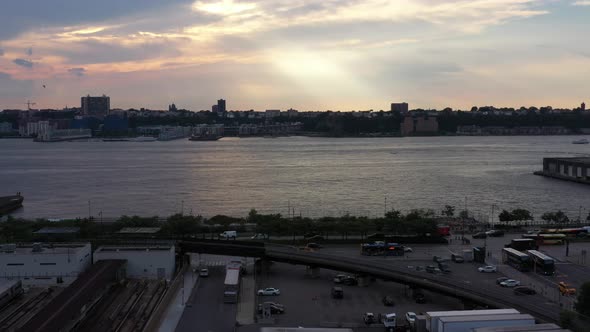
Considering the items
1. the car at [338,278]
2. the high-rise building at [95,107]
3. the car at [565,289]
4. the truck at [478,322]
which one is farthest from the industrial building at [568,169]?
the high-rise building at [95,107]

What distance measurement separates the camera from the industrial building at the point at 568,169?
10.9 meters

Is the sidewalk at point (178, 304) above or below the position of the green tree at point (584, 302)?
below

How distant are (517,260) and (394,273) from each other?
1.15 meters

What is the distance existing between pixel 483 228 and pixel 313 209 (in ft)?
9.06

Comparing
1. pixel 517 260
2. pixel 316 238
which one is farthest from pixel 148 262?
pixel 517 260

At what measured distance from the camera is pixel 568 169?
11.6 meters

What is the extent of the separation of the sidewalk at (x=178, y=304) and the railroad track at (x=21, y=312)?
0.75 m

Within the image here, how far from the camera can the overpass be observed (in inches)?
125

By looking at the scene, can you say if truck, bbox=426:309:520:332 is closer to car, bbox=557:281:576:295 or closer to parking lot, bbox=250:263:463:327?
parking lot, bbox=250:263:463:327

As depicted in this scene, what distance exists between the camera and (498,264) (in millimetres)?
4492

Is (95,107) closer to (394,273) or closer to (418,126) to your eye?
(418,126)

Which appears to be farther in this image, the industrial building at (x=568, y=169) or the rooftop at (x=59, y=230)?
the industrial building at (x=568, y=169)

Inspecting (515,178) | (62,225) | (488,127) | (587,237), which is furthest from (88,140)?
(587,237)

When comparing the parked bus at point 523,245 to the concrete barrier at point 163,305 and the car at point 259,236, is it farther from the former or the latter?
the concrete barrier at point 163,305
